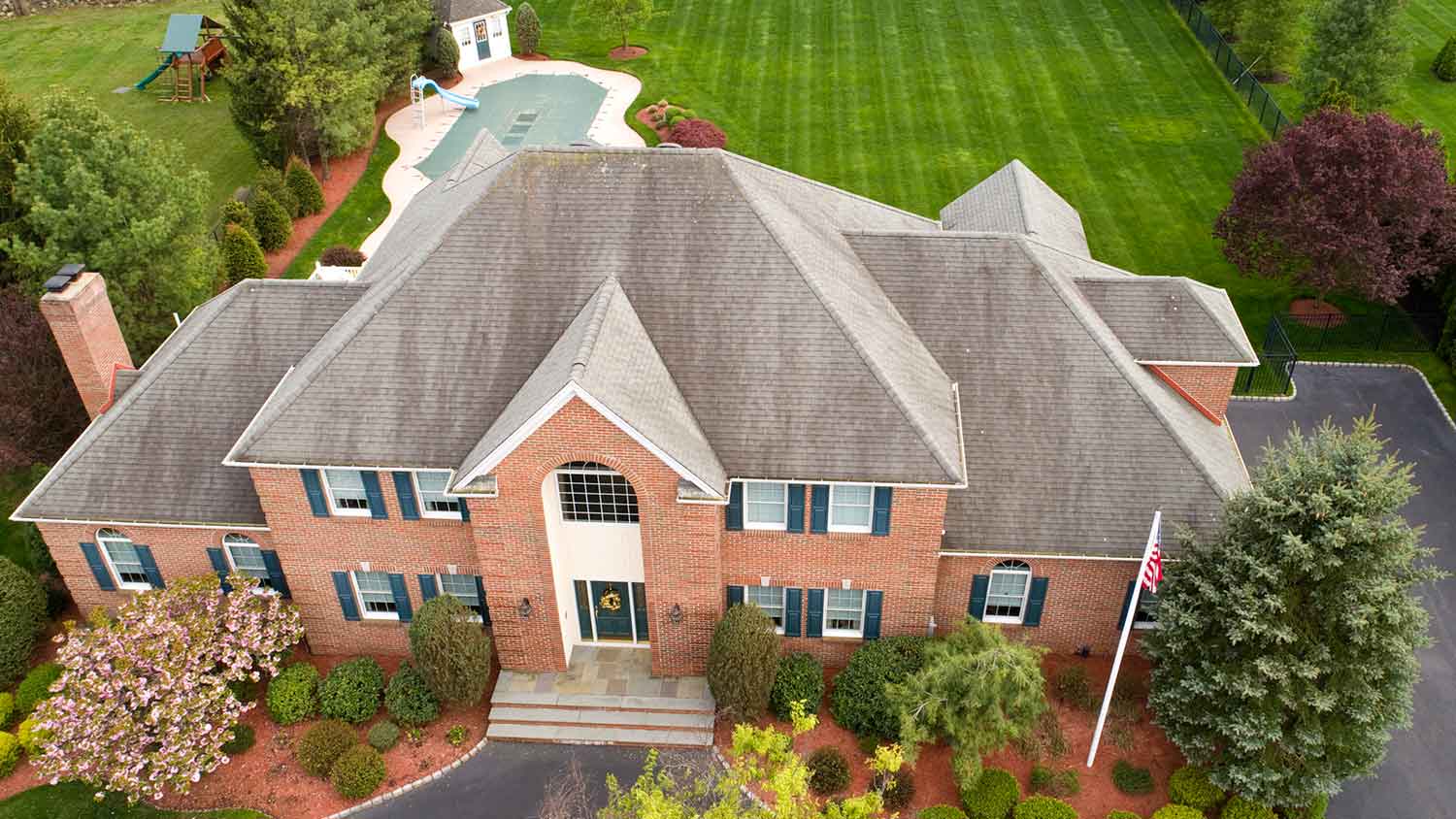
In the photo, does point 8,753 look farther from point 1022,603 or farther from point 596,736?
point 1022,603

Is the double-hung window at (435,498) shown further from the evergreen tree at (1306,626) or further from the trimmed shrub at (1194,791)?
the trimmed shrub at (1194,791)

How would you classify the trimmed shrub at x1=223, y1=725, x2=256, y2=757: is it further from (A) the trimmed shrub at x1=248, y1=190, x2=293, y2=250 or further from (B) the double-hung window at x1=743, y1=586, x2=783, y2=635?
(A) the trimmed shrub at x1=248, y1=190, x2=293, y2=250

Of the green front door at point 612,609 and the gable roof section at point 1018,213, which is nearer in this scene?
the green front door at point 612,609

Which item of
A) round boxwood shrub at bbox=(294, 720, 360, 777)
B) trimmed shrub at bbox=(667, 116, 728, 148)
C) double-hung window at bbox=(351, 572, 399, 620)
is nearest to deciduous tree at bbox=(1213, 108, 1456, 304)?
trimmed shrub at bbox=(667, 116, 728, 148)

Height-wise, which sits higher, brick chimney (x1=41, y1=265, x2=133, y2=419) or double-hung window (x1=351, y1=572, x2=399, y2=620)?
brick chimney (x1=41, y1=265, x2=133, y2=419)

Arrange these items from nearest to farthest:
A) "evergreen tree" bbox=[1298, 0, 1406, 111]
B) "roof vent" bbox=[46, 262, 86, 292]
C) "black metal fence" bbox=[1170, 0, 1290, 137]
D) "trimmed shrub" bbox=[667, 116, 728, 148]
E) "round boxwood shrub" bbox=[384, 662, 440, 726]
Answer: "round boxwood shrub" bbox=[384, 662, 440, 726] < "roof vent" bbox=[46, 262, 86, 292] < "evergreen tree" bbox=[1298, 0, 1406, 111] < "trimmed shrub" bbox=[667, 116, 728, 148] < "black metal fence" bbox=[1170, 0, 1290, 137]

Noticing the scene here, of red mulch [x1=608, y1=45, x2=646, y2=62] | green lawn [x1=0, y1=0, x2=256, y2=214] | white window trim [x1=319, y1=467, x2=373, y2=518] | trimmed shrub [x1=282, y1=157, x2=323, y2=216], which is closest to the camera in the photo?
white window trim [x1=319, y1=467, x2=373, y2=518]

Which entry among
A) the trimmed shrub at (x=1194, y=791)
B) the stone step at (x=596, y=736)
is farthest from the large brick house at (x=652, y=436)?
the trimmed shrub at (x=1194, y=791)
